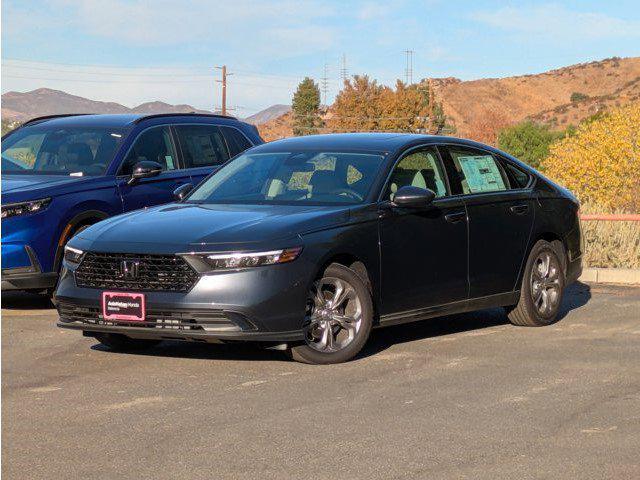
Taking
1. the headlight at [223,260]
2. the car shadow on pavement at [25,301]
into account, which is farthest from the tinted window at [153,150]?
the headlight at [223,260]

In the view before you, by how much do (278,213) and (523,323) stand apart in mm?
2858

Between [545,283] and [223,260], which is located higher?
[223,260]

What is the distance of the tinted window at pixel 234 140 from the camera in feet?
47.1

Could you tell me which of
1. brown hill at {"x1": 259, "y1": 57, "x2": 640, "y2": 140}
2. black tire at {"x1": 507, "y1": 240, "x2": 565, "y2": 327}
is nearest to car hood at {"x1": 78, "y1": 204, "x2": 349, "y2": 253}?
black tire at {"x1": 507, "y1": 240, "x2": 565, "y2": 327}

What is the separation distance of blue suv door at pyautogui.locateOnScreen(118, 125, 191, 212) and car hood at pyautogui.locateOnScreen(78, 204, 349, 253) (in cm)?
320

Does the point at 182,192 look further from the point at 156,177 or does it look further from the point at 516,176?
the point at 516,176

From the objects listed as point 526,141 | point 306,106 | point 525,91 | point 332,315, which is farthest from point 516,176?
point 525,91

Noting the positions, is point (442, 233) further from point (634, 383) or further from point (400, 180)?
point (634, 383)

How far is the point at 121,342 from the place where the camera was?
960 centimetres

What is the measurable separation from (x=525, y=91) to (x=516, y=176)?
15833cm

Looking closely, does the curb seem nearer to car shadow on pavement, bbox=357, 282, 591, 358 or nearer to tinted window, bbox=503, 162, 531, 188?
car shadow on pavement, bbox=357, 282, 591, 358

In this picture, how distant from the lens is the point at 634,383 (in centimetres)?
830

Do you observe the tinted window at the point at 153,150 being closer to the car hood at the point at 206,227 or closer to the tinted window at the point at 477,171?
the car hood at the point at 206,227

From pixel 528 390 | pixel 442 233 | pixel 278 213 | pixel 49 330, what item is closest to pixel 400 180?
pixel 442 233
